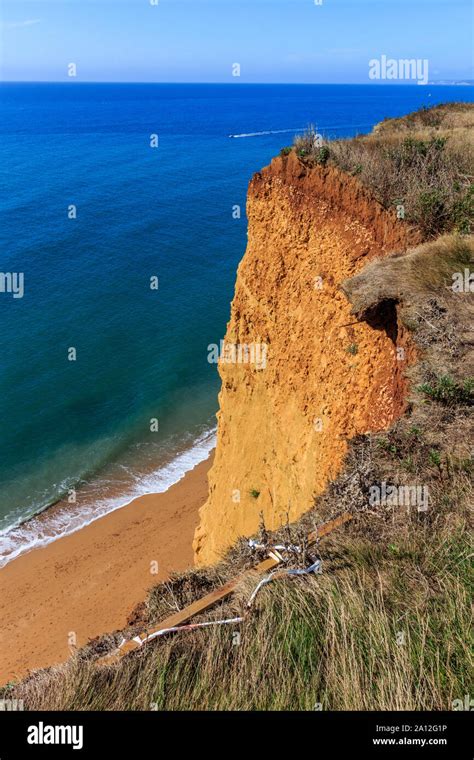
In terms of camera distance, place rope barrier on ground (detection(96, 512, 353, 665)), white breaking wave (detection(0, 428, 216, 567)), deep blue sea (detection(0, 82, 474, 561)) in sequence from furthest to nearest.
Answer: deep blue sea (detection(0, 82, 474, 561)) < white breaking wave (detection(0, 428, 216, 567)) < rope barrier on ground (detection(96, 512, 353, 665))

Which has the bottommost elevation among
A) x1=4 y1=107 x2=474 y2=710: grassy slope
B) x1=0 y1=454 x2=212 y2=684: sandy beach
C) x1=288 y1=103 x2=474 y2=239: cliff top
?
x1=0 y1=454 x2=212 y2=684: sandy beach

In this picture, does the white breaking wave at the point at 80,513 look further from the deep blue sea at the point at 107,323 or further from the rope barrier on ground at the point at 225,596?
the rope barrier on ground at the point at 225,596

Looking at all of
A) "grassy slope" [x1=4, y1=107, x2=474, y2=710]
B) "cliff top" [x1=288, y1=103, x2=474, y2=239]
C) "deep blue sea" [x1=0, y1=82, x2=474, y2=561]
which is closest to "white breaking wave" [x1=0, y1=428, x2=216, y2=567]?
"deep blue sea" [x1=0, y1=82, x2=474, y2=561]

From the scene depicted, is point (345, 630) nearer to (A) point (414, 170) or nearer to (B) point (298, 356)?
(B) point (298, 356)

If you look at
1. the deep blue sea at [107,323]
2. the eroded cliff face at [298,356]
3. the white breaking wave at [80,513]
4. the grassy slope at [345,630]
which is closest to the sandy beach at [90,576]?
the white breaking wave at [80,513]

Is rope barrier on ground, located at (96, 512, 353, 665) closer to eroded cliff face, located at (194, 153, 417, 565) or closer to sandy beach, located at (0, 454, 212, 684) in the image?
eroded cliff face, located at (194, 153, 417, 565)

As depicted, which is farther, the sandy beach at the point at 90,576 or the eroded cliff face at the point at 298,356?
the sandy beach at the point at 90,576
